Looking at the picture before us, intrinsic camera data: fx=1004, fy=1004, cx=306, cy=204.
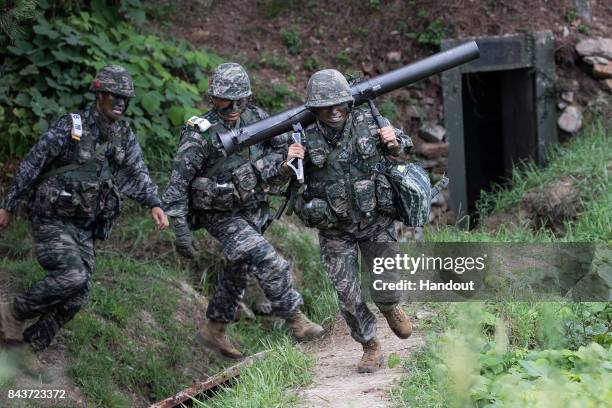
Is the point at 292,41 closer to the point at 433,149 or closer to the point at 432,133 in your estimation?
the point at 432,133

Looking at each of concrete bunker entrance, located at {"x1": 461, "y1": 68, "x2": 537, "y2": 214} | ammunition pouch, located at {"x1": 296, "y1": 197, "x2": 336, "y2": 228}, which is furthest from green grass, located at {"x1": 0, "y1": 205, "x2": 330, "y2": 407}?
concrete bunker entrance, located at {"x1": 461, "y1": 68, "x2": 537, "y2": 214}

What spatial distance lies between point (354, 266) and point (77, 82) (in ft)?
13.4

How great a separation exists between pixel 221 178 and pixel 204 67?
358 cm

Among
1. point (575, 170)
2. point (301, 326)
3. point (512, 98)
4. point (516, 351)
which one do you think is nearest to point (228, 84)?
point (301, 326)

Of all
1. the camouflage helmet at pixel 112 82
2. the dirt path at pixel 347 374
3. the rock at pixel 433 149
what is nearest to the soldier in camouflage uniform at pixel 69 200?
the camouflage helmet at pixel 112 82

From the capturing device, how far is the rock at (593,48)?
38.5 feet

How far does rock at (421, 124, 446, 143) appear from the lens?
11469 millimetres

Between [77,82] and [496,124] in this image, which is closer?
[77,82]

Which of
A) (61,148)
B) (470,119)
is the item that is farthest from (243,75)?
(470,119)

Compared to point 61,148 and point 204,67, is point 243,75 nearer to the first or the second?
point 61,148

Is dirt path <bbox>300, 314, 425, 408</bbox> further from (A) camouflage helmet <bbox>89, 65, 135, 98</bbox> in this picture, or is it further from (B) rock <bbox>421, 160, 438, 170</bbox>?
(B) rock <bbox>421, 160, 438, 170</bbox>

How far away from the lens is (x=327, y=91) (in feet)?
20.0

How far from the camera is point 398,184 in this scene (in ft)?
20.3

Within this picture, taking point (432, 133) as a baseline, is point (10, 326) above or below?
below
